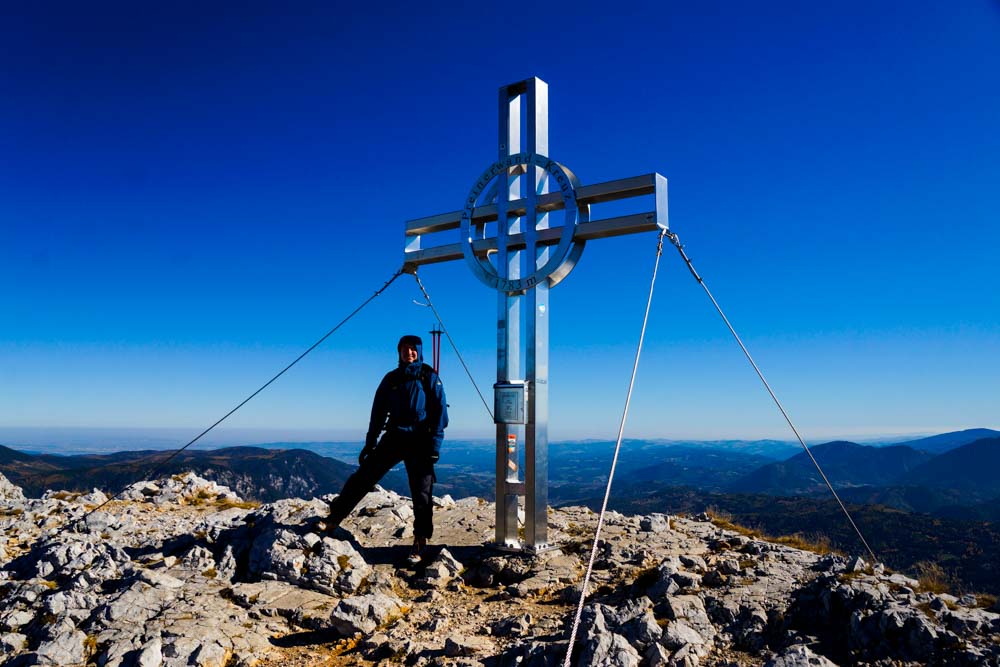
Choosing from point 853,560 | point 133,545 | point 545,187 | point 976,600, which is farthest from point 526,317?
point 133,545

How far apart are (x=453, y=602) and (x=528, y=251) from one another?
5.01 m

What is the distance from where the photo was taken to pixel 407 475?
9.58m

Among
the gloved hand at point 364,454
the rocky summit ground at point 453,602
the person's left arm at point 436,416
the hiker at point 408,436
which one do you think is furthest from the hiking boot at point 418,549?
the gloved hand at point 364,454

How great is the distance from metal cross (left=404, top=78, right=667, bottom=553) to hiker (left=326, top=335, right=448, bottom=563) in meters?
1.01

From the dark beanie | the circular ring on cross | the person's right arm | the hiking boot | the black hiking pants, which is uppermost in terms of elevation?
the circular ring on cross

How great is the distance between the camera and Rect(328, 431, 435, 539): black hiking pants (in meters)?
9.53

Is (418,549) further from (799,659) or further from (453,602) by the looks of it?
(799,659)

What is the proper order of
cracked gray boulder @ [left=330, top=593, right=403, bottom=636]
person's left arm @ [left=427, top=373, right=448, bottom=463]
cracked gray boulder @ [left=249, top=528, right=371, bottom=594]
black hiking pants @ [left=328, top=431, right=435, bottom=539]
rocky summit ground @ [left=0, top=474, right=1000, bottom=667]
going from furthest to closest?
person's left arm @ [left=427, top=373, right=448, bottom=463]
black hiking pants @ [left=328, top=431, right=435, bottom=539]
cracked gray boulder @ [left=249, top=528, right=371, bottom=594]
cracked gray boulder @ [left=330, top=593, right=403, bottom=636]
rocky summit ground @ [left=0, top=474, right=1000, bottom=667]

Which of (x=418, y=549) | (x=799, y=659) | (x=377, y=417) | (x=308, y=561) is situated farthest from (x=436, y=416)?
(x=799, y=659)

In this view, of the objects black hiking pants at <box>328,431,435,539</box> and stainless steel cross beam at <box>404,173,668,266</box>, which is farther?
black hiking pants at <box>328,431,435,539</box>

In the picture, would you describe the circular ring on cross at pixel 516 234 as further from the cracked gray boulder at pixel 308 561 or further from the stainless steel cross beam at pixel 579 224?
the cracked gray boulder at pixel 308 561

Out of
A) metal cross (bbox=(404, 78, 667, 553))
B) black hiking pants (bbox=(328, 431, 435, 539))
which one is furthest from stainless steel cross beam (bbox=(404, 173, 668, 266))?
black hiking pants (bbox=(328, 431, 435, 539))

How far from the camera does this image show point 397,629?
22.9 feet

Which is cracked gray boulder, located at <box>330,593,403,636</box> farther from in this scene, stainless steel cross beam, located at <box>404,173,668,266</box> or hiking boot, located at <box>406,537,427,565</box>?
stainless steel cross beam, located at <box>404,173,668,266</box>
